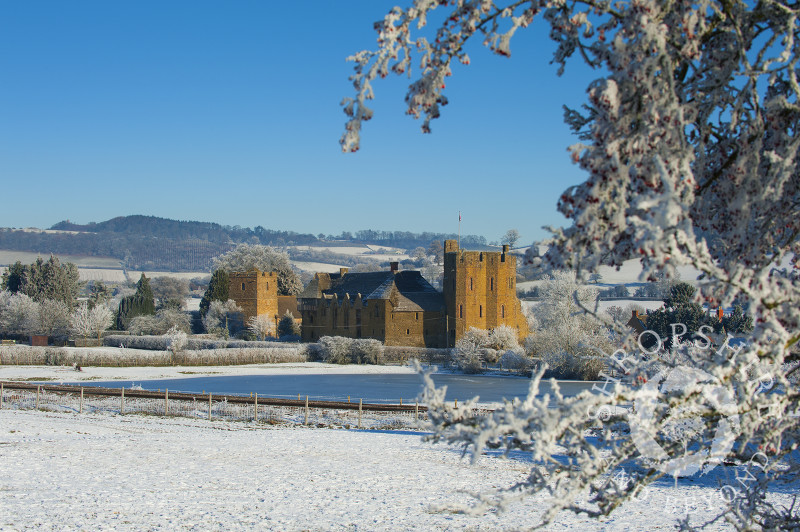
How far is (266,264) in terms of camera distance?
104188mm

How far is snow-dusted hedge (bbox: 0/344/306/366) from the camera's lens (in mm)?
62094

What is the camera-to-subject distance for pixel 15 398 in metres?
35.7

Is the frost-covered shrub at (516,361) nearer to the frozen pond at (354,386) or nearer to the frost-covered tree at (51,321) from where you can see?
the frozen pond at (354,386)

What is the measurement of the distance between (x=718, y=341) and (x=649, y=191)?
7.40 ft

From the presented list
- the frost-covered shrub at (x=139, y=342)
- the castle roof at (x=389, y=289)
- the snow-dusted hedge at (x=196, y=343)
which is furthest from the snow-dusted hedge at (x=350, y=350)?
the frost-covered shrub at (x=139, y=342)

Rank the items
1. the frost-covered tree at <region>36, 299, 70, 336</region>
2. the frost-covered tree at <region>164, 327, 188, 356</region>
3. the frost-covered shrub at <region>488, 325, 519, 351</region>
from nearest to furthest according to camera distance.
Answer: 1. the frost-covered tree at <region>164, 327, 188, 356</region>
2. the frost-covered shrub at <region>488, 325, 519, 351</region>
3. the frost-covered tree at <region>36, 299, 70, 336</region>

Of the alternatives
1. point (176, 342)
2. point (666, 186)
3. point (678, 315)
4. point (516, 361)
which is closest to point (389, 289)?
point (516, 361)

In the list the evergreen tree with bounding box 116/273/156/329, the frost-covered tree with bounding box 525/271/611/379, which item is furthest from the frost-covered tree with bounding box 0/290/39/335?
the frost-covered tree with bounding box 525/271/611/379

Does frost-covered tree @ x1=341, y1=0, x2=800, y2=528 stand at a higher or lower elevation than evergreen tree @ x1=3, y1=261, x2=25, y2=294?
higher

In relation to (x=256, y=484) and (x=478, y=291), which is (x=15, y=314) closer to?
(x=478, y=291)

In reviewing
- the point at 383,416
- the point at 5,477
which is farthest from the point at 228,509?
the point at 383,416

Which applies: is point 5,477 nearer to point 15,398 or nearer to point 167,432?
point 167,432

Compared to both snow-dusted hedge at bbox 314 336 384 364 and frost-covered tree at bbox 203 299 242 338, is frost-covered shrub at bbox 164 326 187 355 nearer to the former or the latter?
snow-dusted hedge at bbox 314 336 384 364

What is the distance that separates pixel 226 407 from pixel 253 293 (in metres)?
55.0
